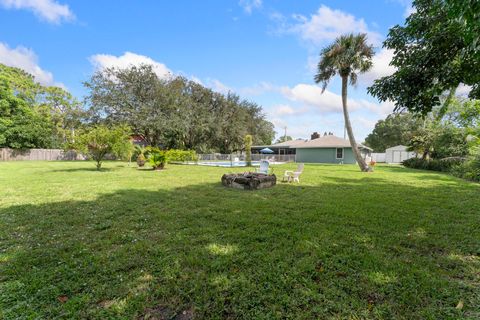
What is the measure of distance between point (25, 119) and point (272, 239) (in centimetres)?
3326

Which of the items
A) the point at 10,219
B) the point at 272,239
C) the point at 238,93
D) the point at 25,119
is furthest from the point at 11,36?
the point at 272,239

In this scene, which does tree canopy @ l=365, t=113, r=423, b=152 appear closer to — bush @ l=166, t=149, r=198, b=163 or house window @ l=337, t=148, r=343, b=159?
house window @ l=337, t=148, r=343, b=159

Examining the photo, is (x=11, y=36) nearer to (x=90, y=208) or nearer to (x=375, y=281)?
(x=90, y=208)

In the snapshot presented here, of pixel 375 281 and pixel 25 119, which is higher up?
pixel 25 119

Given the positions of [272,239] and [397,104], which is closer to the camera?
[272,239]

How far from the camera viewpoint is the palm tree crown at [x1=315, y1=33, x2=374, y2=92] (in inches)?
599

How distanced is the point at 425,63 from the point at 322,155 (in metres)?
25.7

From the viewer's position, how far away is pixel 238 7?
924 centimetres

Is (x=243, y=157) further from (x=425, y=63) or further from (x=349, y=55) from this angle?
(x=425, y=63)

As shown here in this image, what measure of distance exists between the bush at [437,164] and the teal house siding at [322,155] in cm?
625

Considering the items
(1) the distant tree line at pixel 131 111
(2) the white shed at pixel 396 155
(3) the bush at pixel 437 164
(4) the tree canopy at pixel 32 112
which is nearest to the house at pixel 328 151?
(3) the bush at pixel 437 164

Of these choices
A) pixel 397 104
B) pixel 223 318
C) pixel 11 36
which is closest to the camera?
pixel 223 318

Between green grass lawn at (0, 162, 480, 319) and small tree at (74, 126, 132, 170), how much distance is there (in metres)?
8.12

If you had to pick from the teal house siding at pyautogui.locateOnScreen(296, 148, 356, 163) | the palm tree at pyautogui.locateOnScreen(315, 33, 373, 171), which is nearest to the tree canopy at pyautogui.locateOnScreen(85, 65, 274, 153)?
the teal house siding at pyautogui.locateOnScreen(296, 148, 356, 163)
